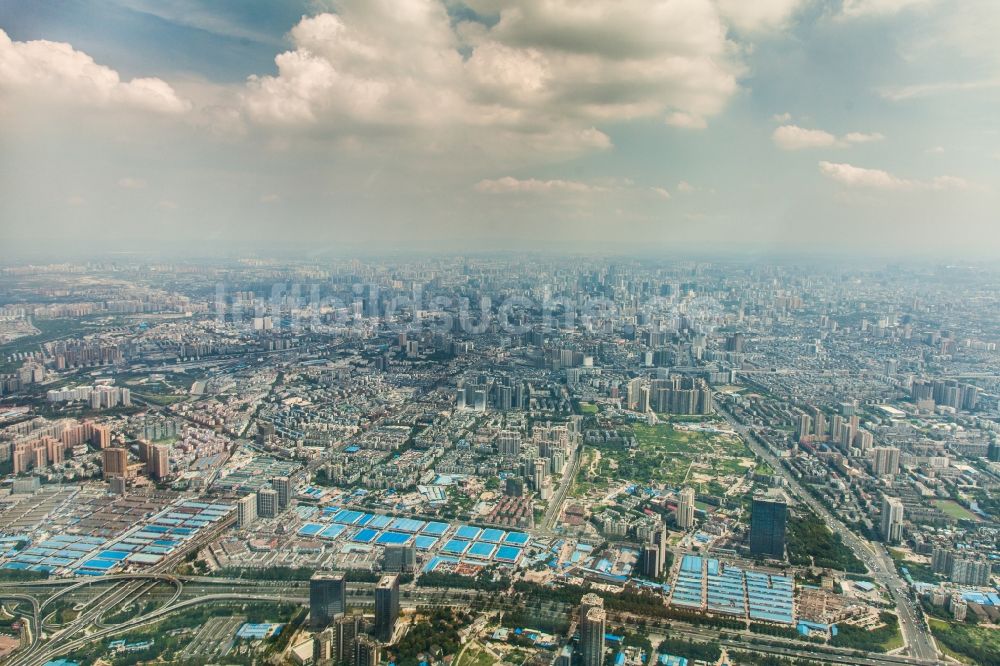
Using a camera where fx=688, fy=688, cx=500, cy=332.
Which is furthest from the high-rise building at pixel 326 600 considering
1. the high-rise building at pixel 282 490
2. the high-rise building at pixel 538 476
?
the high-rise building at pixel 538 476

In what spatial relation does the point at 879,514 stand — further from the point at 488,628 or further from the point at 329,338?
the point at 329,338

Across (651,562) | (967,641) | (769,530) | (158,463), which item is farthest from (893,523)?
(158,463)

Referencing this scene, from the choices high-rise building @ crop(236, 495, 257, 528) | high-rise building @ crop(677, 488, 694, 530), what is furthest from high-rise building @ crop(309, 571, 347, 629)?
high-rise building @ crop(677, 488, 694, 530)

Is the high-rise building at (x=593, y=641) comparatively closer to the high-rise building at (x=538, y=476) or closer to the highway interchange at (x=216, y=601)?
the highway interchange at (x=216, y=601)

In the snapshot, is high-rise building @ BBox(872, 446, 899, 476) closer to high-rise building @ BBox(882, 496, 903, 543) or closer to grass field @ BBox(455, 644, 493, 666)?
high-rise building @ BBox(882, 496, 903, 543)

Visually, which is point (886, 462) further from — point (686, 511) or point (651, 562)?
point (651, 562)
